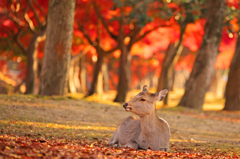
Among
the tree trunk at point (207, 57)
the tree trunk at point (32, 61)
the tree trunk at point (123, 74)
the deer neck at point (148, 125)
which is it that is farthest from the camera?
the tree trunk at point (123, 74)

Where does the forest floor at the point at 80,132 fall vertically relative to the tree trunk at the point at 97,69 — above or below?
below

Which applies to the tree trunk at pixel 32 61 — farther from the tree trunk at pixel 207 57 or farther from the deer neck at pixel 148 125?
the deer neck at pixel 148 125

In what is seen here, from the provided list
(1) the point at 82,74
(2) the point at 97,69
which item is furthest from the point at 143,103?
(1) the point at 82,74

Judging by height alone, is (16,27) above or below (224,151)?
above

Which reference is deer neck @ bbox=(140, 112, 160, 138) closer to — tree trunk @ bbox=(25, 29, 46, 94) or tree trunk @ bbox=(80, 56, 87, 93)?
tree trunk @ bbox=(25, 29, 46, 94)

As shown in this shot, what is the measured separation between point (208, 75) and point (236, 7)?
5076 millimetres

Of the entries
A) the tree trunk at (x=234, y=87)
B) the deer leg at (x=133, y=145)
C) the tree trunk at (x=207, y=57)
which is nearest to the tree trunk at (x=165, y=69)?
the tree trunk at (x=234, y=87)

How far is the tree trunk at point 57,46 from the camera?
1319cm

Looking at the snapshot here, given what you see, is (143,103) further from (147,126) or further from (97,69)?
(97,69)

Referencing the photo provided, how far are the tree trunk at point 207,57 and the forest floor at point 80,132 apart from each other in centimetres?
354

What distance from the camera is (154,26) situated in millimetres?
22797

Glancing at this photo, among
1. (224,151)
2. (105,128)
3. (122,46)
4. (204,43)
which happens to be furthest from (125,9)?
(224,151)

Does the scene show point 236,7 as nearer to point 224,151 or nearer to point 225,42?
point 225,42

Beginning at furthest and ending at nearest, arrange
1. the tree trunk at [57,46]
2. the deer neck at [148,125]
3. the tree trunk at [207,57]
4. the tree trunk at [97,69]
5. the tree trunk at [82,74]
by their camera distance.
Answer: the tree trunk at [82,74] < the tree trunk at [97,69] < the tree trunk at [207,57] < the tree trunk at [57,46] < the deer neck at [148,125]
